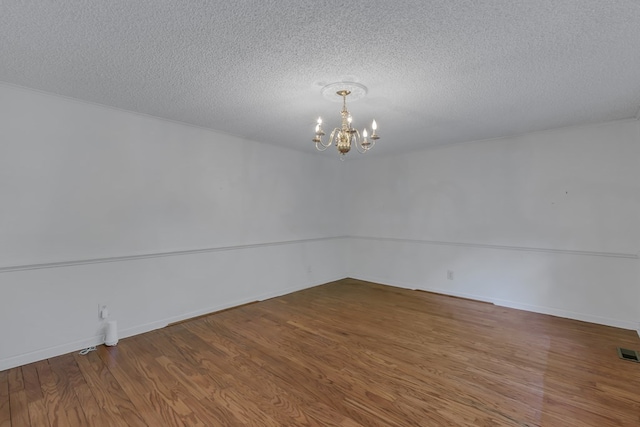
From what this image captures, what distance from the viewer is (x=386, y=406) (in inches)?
74.0

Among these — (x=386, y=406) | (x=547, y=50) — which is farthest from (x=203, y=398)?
(x=547, y=50)

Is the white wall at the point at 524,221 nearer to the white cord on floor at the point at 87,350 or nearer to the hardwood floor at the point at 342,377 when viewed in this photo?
the hardwood floor at the point at 342,377

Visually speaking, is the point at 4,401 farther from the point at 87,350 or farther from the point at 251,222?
the point at 251,222

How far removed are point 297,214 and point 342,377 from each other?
9.52ft

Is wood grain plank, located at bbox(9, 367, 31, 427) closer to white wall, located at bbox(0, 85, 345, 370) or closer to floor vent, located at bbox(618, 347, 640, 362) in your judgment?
white wall, located at bbox(0, 85, 345, 370)

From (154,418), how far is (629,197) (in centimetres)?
475

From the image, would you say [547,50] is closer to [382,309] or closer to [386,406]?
[386,406]

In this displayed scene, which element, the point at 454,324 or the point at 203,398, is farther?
the point at 454,324

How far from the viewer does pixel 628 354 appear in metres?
2.56

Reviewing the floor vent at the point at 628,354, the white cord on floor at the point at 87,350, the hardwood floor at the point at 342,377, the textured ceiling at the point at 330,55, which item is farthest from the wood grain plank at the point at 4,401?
the floor vent at the point at 628,354

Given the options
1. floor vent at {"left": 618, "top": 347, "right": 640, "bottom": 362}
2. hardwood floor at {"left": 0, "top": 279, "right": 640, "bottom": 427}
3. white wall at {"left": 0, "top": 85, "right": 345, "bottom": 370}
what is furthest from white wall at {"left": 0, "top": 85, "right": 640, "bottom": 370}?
floor vent at {"left": 618, "top": 347, "right": 640, "bottom": 362}

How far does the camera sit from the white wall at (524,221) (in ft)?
10.5

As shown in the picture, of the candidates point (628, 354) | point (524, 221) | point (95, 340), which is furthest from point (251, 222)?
point (628, 354)

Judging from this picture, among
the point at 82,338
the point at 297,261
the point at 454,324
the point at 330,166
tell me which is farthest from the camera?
the point at 330,166
